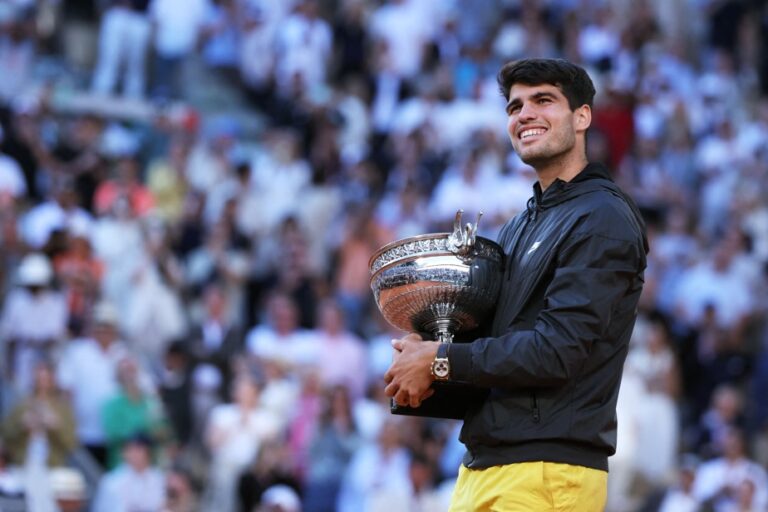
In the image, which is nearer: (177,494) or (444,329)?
(444,329)

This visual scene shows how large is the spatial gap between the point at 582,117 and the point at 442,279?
0.71m

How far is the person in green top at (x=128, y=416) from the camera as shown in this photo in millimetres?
12477

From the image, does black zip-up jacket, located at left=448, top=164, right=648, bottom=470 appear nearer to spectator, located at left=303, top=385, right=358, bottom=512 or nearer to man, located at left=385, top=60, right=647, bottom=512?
man, located at left=385, top=60, right=647, bottom=512

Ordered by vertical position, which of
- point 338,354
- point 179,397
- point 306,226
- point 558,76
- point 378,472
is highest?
point 306,226

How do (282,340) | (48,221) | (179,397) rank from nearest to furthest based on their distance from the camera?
(179,397) → (282,340) → (48,221)

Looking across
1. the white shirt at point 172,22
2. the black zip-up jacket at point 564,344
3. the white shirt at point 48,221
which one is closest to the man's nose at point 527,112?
the black zip-up jacket at point 564,344

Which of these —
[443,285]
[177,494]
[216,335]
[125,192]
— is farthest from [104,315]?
[443,285]

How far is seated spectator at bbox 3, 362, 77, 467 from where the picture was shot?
11.9 meters

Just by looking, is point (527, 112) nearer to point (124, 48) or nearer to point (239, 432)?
point (239, 432)

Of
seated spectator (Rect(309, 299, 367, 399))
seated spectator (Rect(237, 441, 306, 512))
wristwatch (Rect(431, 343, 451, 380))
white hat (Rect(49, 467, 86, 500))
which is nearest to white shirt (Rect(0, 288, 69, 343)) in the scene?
white hat (Rect(49, 467, 86, 500))

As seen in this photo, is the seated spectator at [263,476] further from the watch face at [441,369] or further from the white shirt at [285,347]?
the watch face at [441,369]

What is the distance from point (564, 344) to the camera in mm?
4715

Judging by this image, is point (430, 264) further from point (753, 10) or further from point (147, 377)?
point (753, 10)

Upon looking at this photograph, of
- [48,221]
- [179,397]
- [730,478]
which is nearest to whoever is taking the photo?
[730,478]
